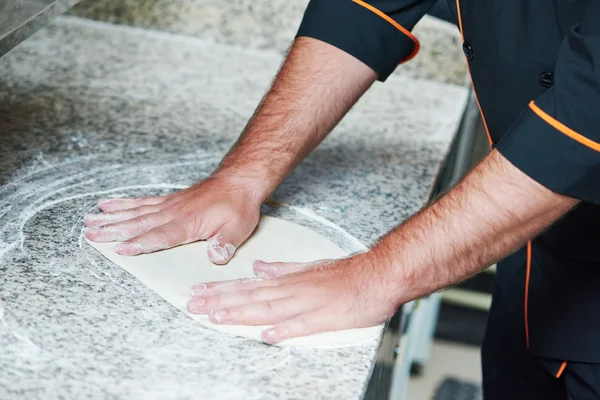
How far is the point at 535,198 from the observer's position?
0.96 m

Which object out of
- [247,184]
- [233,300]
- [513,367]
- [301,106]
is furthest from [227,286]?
[513,367]

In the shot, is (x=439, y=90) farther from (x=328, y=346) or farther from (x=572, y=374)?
(x=328, y=346)

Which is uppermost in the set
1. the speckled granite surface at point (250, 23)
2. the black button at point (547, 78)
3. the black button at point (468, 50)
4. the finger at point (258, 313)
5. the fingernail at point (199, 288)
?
Result: the black button at point (547, 78)

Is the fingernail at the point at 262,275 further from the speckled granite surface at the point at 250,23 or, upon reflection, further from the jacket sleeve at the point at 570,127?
the speckled granite surface at the point at 250,23

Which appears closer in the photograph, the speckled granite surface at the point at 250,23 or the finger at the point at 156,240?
the finger at the point at 156,240

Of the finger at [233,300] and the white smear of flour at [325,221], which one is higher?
the finger at [233,300]

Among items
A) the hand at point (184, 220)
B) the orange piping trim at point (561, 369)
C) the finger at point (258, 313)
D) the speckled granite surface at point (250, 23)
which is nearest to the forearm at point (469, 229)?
the finger at point (258, 313)

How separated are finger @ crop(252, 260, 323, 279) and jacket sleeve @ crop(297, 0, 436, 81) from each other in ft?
1.33

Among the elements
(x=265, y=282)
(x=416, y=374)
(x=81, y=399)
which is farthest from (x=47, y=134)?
(x=416, y=374)

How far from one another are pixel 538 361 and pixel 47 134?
0.99 m

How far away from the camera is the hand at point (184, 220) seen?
1.15 m

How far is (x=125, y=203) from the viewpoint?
1.25 metres

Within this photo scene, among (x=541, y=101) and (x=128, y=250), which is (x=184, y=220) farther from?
(x=541, y=101)

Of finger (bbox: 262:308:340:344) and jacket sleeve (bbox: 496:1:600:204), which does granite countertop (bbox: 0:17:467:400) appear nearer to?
finger (bbox: 262:308:340:344)
